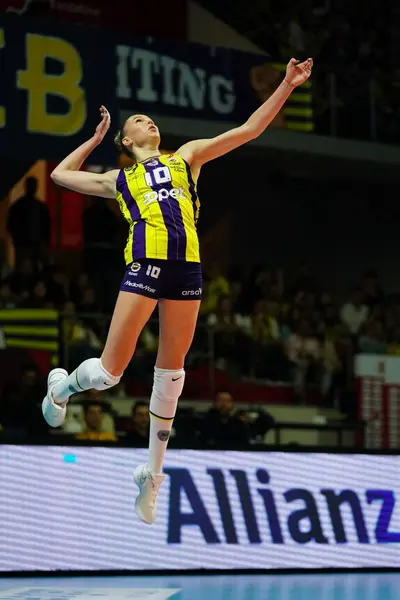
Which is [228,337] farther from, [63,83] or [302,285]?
[63,83]

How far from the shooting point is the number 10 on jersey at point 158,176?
25.5 ft

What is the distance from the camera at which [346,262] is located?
23.2 meters

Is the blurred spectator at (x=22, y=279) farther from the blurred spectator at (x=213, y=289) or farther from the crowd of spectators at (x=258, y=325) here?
the blurred spectator at (x=213, y=289)

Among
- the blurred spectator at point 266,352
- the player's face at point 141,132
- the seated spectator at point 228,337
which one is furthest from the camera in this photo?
the blurred spectator at point 266,352

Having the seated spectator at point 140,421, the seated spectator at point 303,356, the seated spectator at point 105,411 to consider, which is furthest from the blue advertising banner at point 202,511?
the seated spectator at point 303,356

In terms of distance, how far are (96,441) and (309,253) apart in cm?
1289

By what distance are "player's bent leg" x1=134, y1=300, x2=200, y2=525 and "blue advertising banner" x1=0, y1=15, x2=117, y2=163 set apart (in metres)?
6.46

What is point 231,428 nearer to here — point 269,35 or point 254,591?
point 254,591

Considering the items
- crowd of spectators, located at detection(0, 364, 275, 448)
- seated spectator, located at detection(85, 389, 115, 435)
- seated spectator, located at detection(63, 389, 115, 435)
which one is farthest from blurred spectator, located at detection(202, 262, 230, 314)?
seated spectator, located at detection(63, 389, 115, 435)

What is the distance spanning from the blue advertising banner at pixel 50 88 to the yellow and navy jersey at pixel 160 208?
20.7 feet

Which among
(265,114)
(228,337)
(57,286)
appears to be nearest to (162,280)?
(265,114)

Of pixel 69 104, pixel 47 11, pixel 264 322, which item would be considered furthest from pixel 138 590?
pixel 47 11

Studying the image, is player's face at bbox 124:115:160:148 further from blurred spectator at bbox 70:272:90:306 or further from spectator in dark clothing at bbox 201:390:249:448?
blurred spectator at bbox 70:272:90:306

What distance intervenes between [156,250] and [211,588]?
351 cm
